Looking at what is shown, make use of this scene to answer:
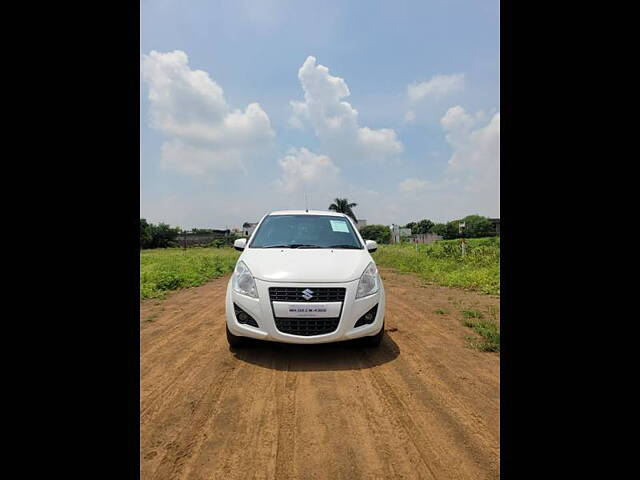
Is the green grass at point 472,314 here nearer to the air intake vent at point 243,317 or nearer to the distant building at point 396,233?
the air intake vent at point 243,317

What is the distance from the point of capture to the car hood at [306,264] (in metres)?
3.26

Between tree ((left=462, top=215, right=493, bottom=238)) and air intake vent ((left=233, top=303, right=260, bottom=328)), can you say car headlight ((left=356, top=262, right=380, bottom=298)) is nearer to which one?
air intake vent ((left=233, top=303, right=260, bottom=328))

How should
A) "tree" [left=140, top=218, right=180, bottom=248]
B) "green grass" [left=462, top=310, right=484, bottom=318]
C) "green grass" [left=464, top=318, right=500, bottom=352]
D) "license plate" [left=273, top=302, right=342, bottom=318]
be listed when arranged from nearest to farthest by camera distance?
1. "license plate" [left=273, top=302, right=342, bottom=318]
2. "green grass" [left=464, top=318, right=500, bottom=352]
3. "green grass" [left=462, top=310, right=484, bottom=318]
4. "tree" [left=140, top=218, right=180, bottom=248]

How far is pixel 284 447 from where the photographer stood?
1.97 m

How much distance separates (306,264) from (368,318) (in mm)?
886

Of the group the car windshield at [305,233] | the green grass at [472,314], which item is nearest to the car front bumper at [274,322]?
the car windshield at [305,233]

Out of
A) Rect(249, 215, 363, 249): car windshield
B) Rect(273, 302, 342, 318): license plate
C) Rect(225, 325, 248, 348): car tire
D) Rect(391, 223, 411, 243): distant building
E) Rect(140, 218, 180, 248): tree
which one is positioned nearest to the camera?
Rect(273, 302, 342, 318): license plate

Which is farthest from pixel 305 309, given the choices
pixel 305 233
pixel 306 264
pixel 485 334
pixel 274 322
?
pixel 485 334

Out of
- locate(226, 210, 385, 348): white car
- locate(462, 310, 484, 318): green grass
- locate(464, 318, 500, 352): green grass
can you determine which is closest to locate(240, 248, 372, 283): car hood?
locate(226, 210, 385, 348): white car

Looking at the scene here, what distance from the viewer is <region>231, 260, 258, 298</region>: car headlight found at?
3.27 meters

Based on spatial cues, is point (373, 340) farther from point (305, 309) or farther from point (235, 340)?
point (235, 340)

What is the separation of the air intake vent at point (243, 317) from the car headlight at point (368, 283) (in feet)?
3.67
